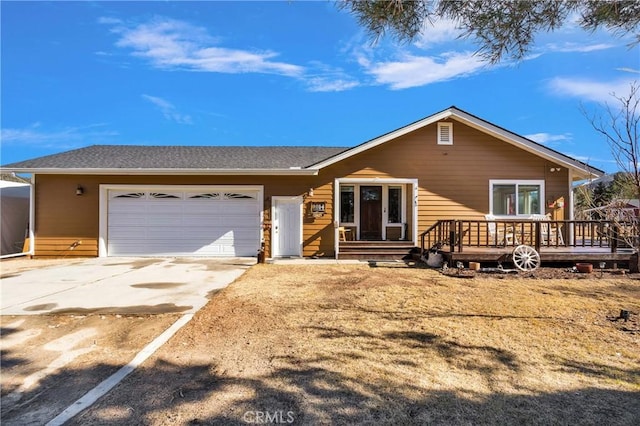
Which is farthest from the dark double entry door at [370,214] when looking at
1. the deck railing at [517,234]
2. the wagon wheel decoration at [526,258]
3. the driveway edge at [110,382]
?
the driveway edge at [110,382]

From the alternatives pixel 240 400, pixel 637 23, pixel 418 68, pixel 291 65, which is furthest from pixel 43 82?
pixel 637 23

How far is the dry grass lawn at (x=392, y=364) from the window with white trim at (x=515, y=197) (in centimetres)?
576

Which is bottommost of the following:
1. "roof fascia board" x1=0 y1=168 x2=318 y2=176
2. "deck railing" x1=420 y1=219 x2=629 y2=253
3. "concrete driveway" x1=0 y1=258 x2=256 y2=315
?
"concrete driveway" x1=0 y1=258 x2=256 y2=315

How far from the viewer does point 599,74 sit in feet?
12.7

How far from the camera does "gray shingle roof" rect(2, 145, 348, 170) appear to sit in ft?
36.9

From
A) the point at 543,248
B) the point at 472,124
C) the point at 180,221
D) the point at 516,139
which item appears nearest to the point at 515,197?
the point at 516,139

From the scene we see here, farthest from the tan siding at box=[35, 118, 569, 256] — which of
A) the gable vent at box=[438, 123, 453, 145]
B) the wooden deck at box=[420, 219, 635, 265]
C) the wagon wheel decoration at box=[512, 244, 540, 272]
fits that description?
the wagon wheel decoration at box=[512, 244, 540, 272]

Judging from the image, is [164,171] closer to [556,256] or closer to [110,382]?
[110,382]

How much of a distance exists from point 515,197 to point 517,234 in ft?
4.01

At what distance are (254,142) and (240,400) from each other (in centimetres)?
1385

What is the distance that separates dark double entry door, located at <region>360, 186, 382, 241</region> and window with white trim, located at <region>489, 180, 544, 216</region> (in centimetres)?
351

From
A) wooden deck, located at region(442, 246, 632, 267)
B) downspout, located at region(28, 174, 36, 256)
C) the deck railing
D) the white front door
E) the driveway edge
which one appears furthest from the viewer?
the white front door

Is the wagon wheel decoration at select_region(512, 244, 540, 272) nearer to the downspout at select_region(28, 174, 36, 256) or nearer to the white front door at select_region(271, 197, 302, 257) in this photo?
the white front door at select_region(271, 197, 302, 257)

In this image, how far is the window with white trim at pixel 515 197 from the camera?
1119 cm
